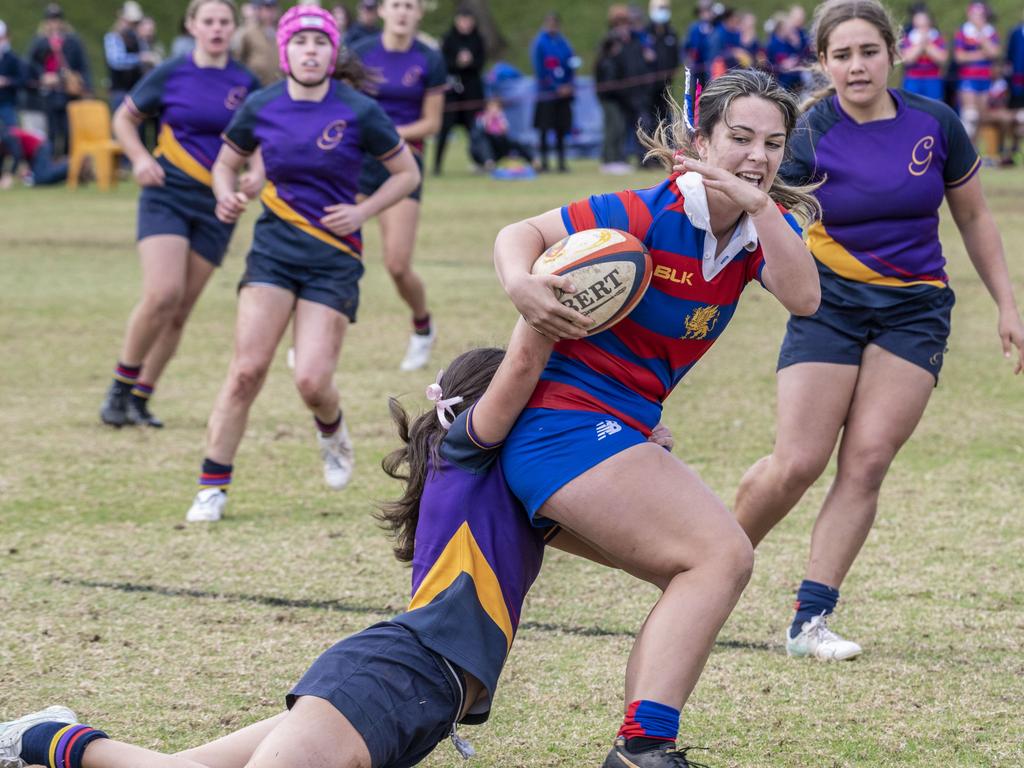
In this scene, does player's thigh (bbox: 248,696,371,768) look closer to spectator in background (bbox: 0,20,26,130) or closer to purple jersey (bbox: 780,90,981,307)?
purple jersey (bbox: 780,90,981,307)

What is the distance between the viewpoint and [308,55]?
20.4 ft

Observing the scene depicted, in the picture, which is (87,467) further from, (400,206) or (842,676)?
(842,676)

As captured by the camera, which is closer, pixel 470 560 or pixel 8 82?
pixel 470 560

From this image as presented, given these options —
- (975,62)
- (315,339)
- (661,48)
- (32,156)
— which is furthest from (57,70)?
(315,339)

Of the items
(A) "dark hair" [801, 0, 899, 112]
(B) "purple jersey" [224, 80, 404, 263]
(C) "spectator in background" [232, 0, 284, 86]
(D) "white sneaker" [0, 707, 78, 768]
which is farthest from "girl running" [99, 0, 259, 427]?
(C) "spectator in background" [232, 0, 284, 86]

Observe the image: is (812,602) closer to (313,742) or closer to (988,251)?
(988,251)

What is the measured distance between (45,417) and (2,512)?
1.89 m

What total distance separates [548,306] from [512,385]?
0.23 meters

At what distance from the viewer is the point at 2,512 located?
6.11 m

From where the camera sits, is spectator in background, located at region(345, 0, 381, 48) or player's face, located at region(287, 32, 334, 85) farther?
spectator in background, located at region(345, 0, 381, 48)

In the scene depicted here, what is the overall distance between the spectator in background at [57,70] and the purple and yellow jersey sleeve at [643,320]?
67.3 ft

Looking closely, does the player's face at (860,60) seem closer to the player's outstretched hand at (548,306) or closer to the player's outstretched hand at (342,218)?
the player's outstretched hand at (548,306)

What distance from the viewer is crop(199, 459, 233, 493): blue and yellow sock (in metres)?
6.08

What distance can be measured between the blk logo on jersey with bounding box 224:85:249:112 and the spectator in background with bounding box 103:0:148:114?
1533 cm
